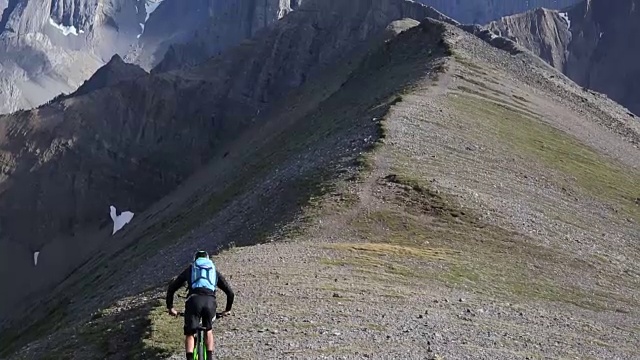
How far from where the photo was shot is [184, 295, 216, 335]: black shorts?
21.1m

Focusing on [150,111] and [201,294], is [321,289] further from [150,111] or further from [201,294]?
[150,111]

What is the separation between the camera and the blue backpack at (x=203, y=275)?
21500 millimetres

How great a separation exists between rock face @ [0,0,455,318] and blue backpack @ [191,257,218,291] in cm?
14872

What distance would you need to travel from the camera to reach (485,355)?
25.0m

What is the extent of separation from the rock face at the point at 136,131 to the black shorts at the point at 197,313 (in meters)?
149

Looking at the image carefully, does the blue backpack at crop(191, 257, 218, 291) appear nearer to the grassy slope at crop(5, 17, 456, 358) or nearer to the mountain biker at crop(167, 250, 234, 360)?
the mountain biker at crop(167, 250, 234, 360)

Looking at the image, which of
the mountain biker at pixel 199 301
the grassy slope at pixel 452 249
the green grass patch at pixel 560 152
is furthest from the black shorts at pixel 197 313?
the green grass patch at pixel 560 152

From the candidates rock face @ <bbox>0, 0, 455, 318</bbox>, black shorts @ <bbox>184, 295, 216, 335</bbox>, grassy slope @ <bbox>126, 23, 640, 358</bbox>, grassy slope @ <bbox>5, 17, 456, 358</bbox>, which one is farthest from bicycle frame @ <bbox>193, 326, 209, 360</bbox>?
rock face @ <bbox>0, 0, 455, 318</bbox>

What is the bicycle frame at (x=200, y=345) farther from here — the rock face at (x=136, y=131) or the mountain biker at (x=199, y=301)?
the rock face at (x=136, y=131)

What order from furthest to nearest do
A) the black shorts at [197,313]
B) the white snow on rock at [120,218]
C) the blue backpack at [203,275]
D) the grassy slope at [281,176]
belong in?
the white snow on rock at [120,218] < the grassy slope at [281,176] < the blue backpack at [203,275] < the black shorts at [197,313]

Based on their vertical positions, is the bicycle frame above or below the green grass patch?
below

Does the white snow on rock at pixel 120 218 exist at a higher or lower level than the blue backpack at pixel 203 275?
lower

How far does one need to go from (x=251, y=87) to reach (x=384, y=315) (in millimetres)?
162310

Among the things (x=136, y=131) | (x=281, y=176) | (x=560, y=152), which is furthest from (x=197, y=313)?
(x=136, y=131)
